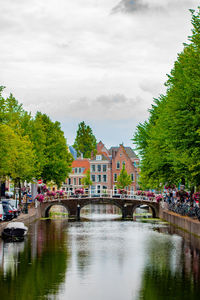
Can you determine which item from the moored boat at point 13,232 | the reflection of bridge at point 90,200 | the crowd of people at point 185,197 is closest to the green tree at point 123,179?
the reflection of bridge at point 90,200

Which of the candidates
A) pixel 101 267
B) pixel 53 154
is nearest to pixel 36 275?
pixel 101 267

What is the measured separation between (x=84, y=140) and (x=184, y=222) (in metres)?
113

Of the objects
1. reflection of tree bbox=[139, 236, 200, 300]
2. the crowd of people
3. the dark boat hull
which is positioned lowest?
reflection of tree bbox=[139, 236, 200, 300]

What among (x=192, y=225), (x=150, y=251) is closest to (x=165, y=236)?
(x=192, y=225)

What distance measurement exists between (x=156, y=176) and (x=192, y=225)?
14.9 meters

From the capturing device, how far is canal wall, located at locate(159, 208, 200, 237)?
4300 cm

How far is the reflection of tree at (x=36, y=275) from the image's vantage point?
22156 millimetres

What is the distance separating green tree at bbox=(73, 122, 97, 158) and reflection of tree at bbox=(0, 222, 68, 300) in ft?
398

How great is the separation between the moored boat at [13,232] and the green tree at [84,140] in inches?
4593

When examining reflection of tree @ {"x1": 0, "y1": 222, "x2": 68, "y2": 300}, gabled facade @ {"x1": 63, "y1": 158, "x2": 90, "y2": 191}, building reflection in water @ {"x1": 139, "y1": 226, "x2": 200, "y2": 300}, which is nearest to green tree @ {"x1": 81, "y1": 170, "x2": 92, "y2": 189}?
gabled facade @ {"x1": 63, "y1": 158, "x2": 90, "y2": 191}

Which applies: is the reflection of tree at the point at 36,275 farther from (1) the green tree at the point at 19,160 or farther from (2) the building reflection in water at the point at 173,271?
(1) the green tree at the point at 19,160

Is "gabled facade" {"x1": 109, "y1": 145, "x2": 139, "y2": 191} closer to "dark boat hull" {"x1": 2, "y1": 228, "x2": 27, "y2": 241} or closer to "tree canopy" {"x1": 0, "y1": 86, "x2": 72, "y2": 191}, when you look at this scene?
"tree canopy" {"x1": 0, "y1": 86, "x2": 72, "y2": 191}

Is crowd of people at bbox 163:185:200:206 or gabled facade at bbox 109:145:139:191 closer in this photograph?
crowd of people at bbox 163:185:200:206

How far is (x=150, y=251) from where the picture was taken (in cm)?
3591
